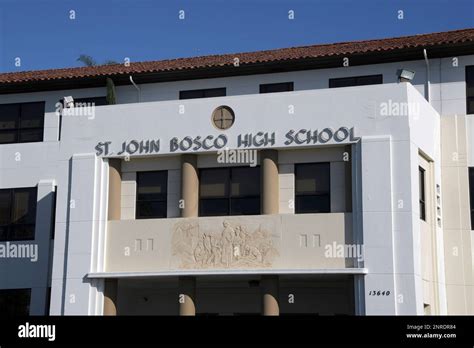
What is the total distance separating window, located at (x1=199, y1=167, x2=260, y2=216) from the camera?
23234 mm

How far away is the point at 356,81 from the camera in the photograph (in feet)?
84.3

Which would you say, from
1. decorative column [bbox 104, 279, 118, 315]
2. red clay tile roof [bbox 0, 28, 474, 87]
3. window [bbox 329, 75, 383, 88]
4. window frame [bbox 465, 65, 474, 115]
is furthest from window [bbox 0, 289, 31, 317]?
window frame [bbox 465, 65, 474, 115]

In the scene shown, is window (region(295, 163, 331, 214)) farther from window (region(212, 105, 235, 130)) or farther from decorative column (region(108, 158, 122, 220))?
decorative column (region(108, 158, 122, 220))

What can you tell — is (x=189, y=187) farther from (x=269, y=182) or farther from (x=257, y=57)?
(x=257, y=57)

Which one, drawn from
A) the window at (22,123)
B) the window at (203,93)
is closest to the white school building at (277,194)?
the window at (203,93)

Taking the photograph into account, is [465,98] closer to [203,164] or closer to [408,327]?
[203,164]

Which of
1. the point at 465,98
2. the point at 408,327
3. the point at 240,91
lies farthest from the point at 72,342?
the point at 465,98

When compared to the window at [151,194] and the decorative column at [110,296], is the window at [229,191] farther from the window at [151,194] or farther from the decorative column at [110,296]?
the decorative column at [110,296]

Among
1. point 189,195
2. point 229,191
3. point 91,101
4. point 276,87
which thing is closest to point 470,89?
point 276,87

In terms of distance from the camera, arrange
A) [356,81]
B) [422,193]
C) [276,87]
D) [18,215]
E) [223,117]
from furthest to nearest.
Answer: [18,215], [276,87], [356,81], [223,117], [422,193]

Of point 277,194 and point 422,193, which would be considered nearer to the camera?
point 277,194

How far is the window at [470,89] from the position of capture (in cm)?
2487

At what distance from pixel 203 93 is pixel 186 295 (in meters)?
7.11

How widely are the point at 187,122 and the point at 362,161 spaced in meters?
4.83
